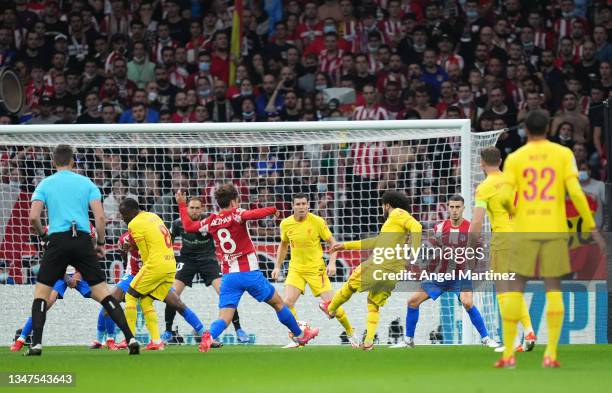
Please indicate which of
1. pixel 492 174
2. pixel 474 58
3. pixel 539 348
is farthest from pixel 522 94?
pixel 492 174

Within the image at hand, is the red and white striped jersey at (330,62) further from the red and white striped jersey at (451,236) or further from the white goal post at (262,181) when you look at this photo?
the red and white striped jersey at (451,236)

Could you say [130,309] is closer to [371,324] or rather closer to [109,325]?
[109,325]

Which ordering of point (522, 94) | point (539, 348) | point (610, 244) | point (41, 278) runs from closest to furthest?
1. point (41, 278)
2. point (539, 348)
3. point (610, 244)
4. point (522, 94)

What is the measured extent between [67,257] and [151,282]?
6.03 ft

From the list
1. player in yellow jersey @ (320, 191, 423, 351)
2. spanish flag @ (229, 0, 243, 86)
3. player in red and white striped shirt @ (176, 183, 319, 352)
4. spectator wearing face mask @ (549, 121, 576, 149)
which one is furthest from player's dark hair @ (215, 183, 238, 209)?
spanish flag @ (229, 0, 243, 86)

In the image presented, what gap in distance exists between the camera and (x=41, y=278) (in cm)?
1148

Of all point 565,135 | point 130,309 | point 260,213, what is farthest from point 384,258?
point 565,135

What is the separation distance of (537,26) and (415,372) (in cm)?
1156

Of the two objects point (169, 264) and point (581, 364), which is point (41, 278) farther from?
point (581, 364)

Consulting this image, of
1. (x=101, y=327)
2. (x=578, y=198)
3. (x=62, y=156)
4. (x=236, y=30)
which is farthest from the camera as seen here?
(x=236, y=30)

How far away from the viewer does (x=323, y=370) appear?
32.0 ft

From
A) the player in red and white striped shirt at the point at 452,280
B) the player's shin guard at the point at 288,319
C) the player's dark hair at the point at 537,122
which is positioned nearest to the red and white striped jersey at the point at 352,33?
the player in red and white striped shirt at the point at 452,280

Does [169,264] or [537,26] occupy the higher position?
[537,26]

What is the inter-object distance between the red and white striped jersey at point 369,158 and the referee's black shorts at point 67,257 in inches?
202
